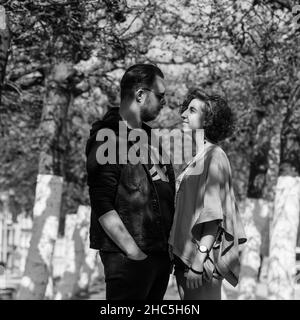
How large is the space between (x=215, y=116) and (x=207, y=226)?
59 cm

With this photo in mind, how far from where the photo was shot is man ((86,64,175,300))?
3.77 metres

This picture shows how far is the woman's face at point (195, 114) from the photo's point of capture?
13.7 ft

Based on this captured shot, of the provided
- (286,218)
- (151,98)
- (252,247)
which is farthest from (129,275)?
(252,247)

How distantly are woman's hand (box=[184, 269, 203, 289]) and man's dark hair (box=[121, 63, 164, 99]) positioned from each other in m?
0.94

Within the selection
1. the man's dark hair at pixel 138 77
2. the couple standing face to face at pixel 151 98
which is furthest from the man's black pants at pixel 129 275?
the man's dark hair at pixel 138 77

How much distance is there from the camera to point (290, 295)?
1165 cm

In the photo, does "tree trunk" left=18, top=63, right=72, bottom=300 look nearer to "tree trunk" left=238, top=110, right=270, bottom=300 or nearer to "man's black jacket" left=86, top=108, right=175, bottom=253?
"tree trunk" left=238, top=110, right=270, bottom=300

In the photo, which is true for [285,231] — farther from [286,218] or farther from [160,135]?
[160,135]

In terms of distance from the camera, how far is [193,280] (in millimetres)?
3934

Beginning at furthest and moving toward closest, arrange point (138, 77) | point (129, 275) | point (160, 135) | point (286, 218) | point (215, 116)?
point (286, 218) → point (160, 135) → point (215, 116) → point (138, 77) → point (129, 275)

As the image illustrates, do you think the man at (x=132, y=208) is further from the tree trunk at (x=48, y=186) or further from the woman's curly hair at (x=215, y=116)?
the tree trunk at (x=48, y=186)

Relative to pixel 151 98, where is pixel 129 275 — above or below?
below

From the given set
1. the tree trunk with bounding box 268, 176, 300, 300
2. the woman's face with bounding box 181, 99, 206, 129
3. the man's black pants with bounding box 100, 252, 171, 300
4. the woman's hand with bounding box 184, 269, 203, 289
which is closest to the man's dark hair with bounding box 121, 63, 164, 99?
the woman's face with bounding box 181, 99, 206, 129

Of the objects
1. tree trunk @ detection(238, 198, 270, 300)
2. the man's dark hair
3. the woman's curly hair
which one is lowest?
tree trunk @ detection(238, 198, 270, 300)
